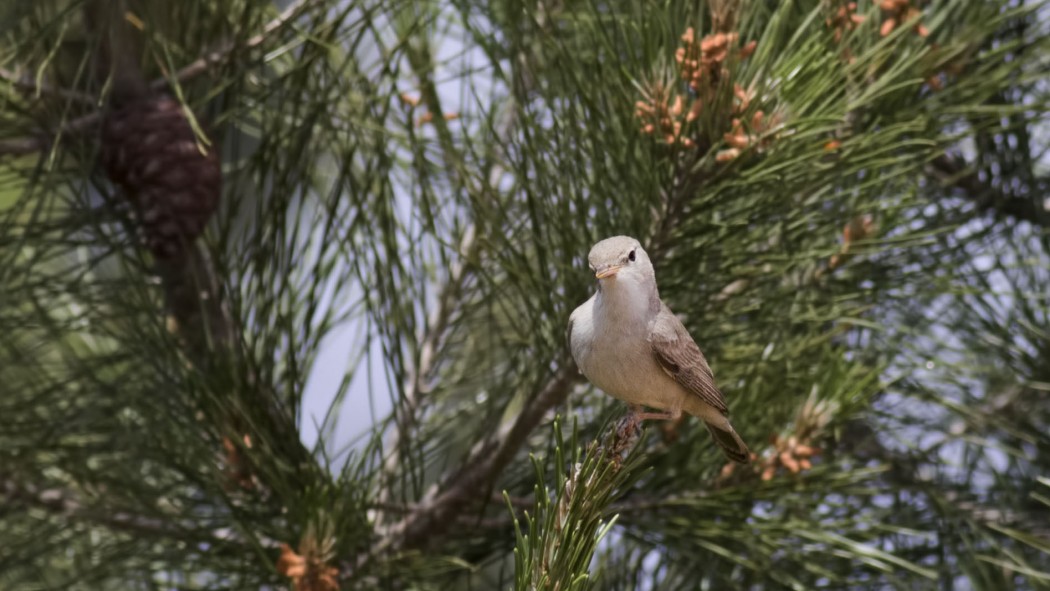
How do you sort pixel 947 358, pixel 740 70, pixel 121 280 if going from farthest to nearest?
pixel 947 358 < pixel 121 280 < pixel 740 70

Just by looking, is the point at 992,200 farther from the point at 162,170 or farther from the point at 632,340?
the point at 162,170

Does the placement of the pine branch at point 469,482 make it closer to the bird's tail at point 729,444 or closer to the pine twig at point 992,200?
the bird's tail at point 729,444

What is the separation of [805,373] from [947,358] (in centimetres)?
78

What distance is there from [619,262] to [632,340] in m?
0.09

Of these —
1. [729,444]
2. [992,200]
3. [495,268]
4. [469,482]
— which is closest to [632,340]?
[729,444]

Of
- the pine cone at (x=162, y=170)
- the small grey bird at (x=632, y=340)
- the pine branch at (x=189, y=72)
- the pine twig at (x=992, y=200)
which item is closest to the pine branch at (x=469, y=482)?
the small grey bird at (x=632, y=340)

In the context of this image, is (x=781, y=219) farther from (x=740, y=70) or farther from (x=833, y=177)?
(x=740, y=70)

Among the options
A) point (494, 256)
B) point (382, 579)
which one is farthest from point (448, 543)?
point (494, 256)

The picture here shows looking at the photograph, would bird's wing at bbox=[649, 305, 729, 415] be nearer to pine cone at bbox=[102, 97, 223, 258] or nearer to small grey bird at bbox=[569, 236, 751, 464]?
small grey bird at bbox=[569, 236, 751, 464]

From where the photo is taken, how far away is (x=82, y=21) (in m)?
1.95

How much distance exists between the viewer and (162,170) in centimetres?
180

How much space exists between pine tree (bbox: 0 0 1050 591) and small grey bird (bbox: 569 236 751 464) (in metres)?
0.14

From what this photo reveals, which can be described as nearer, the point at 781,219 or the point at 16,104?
the point at 781,219

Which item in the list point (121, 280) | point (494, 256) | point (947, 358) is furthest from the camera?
point (947, 358)
